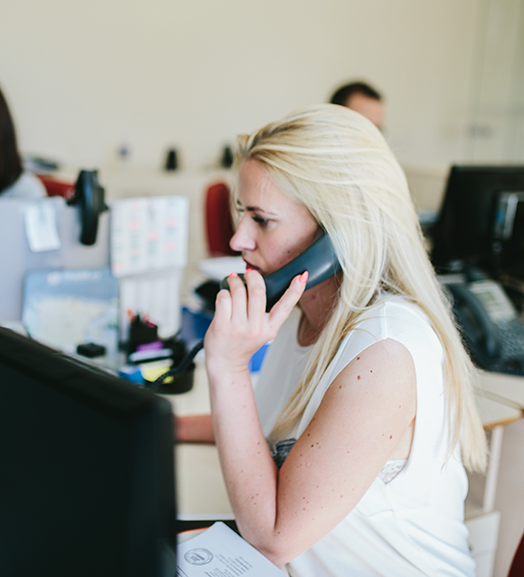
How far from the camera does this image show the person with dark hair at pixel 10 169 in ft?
7.01

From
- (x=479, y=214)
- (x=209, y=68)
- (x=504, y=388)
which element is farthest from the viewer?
(x=209, y=68)

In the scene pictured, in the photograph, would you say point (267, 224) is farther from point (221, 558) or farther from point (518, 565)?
point (518, 565)

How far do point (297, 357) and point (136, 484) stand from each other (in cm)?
76

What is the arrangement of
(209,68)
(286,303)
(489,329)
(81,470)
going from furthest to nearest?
(209,68) < (489,329) < (286,303) < (81,470)

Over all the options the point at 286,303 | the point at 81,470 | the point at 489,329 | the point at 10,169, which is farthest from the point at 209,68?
the point at 81,470

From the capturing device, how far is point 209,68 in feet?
13.1

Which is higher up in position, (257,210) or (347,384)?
(257,210)

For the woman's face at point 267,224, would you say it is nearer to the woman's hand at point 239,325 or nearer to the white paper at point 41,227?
the woman's hand at point 239,325

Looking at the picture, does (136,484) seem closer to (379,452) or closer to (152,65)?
(379,452)

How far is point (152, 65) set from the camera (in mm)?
3777

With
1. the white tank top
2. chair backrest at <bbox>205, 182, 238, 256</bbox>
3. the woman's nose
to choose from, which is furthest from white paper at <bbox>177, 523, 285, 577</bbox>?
chair backrest at <bbox>205, 182, 238, 256</bbox>

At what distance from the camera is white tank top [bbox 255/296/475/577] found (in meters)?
0.83

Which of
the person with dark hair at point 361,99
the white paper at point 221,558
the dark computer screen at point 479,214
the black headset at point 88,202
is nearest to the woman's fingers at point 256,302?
the white paper at point 221,558

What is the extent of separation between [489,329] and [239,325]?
40.5 inches
